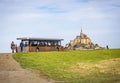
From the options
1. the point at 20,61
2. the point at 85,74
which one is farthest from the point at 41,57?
the point at 85,74

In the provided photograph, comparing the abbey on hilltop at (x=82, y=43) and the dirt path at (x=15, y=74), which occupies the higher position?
the abbey on hilltop at (x=82, y=43)

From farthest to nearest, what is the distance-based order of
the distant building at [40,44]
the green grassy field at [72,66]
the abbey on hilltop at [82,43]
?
the abbey on hilltop at [82,43] < the distant building at [40,44] < the green grassy field at [72,66]

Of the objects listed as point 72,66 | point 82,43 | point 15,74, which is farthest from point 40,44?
point 82,43

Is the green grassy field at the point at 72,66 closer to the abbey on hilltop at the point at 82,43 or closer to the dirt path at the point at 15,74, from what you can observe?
the dirt path at the point at 15,74

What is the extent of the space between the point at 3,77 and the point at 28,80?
2.76 meters

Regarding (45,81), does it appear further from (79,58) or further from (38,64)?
(79,58)

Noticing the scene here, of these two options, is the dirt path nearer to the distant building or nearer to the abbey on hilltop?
the distant building

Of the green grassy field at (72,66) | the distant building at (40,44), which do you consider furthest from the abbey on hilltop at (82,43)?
the green grassy field at (72,66)

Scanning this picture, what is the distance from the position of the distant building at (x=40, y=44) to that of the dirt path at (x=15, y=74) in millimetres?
19104

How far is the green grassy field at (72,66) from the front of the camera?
2901cm

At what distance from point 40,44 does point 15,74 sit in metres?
28.6

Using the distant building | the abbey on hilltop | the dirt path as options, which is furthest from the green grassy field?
the abbey on hilltop

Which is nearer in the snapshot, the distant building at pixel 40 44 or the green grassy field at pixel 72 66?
the green grassy field at pixel 72 66

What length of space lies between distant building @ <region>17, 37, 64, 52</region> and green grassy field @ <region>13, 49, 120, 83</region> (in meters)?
13.8
